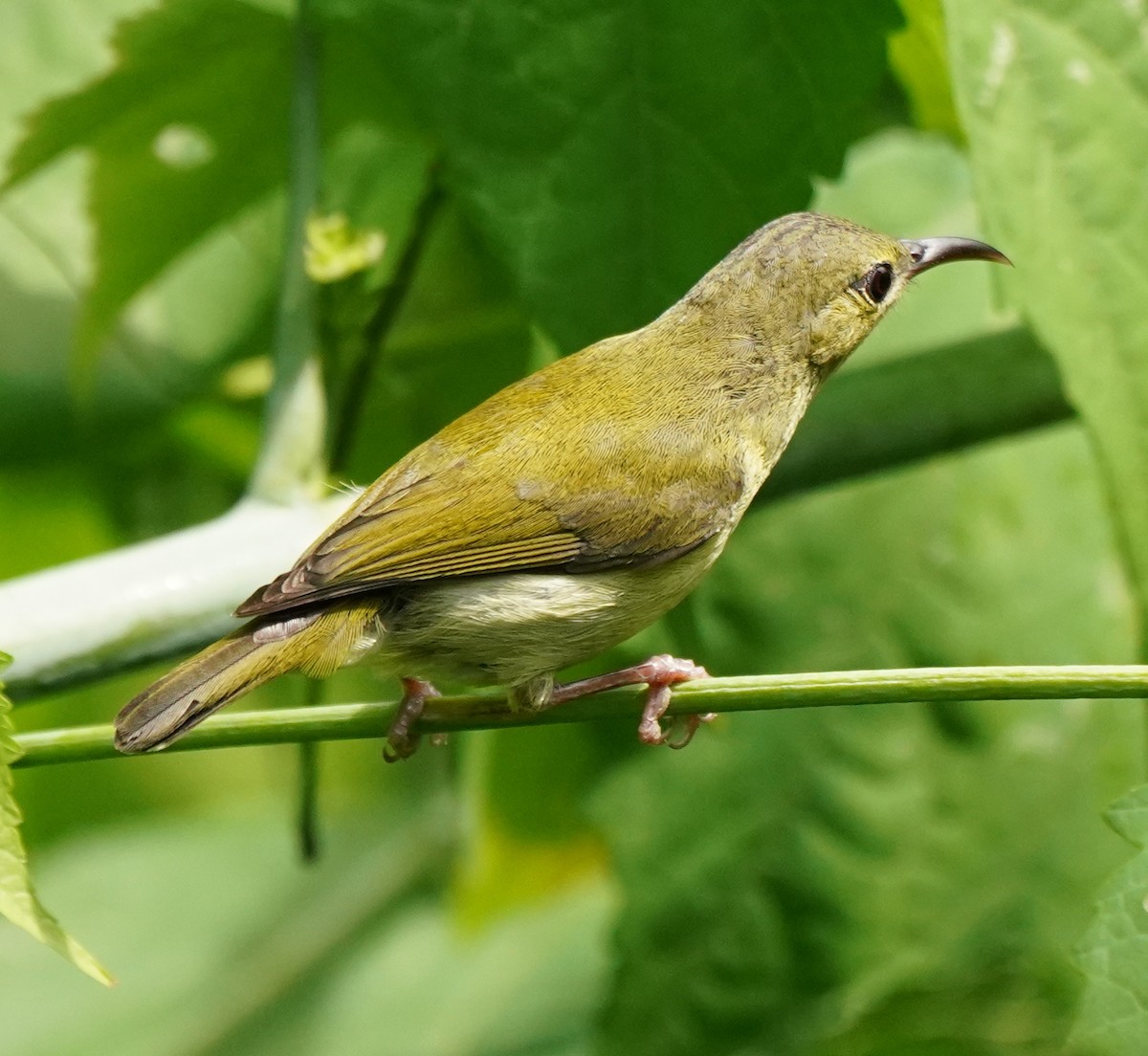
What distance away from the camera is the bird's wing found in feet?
9.02

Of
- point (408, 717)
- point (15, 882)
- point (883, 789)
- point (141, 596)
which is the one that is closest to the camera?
point (15, 882)

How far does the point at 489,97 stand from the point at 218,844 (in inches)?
115

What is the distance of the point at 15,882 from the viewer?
162 cm

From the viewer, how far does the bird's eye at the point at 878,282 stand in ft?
10.9

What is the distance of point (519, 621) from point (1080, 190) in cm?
122

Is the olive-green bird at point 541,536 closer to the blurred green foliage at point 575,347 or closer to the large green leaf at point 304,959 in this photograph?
the blurred green foliage at point 575,347

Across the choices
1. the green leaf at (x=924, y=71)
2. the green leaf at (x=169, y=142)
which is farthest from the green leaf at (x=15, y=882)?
the green leaf at (x=924, y=71)

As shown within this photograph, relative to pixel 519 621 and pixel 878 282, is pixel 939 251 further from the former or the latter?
pixel 519 621

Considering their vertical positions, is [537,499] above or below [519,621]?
above

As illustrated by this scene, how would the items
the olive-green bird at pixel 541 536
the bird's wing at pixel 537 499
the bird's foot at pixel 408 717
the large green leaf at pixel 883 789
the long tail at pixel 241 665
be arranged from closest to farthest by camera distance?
1. the long tail at pixel 241 665
2. the bird's foot at pixel 408 717
3. the olive-green bird at pixel 541 536
4. the bird's wing at pixel 537 499
5. the large green leaf at pixel 883 789

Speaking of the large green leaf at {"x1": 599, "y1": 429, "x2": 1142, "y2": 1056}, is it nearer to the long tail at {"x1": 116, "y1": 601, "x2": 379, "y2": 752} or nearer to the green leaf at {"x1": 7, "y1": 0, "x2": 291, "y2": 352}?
the long tail at {"x1": 116, "y1": 601, "x2": 379, "y2": 752}

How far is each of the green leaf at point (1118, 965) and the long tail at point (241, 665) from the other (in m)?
1.18

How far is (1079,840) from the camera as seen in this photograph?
11.1 feet

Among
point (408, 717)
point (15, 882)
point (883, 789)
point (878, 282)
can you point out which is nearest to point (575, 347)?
point (408, 717)
